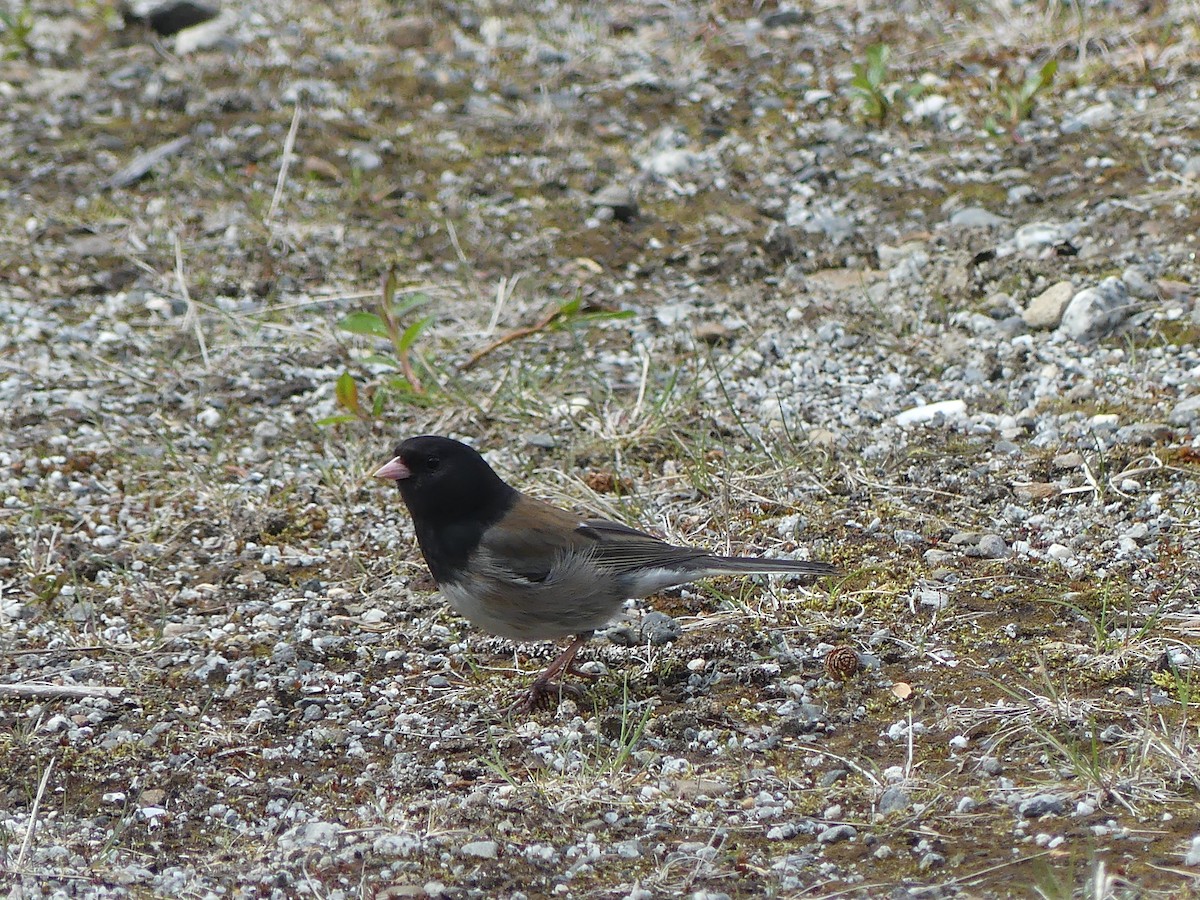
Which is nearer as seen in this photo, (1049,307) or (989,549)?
(989,549)

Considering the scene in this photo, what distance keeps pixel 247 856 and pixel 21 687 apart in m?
0.91

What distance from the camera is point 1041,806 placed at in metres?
2.82

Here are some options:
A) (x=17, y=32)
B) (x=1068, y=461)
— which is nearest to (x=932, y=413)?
(x=1068, y=461)

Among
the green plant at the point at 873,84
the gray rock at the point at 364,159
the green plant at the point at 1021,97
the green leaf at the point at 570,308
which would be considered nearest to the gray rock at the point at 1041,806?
the green leaf at the point at 570,308

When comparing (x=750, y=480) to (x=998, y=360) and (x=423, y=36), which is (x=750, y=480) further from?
(x=423, y=36)

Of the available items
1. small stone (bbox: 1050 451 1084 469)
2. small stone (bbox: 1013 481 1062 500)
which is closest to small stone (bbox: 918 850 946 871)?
small stone (bbox: 1013 481 1062 500)

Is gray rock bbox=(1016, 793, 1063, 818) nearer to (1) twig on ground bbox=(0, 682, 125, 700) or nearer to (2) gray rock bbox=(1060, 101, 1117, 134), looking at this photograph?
(1) twig on ground bbox=(0, 682, 125, 700)

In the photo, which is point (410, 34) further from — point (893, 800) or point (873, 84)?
point (893, 800)

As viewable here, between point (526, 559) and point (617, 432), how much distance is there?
43.5 inches

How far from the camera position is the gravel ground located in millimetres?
2980

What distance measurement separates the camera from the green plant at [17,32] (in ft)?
24.7

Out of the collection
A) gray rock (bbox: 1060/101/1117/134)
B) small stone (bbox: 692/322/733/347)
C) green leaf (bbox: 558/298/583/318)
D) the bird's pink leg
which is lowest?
small stone (bbox: 692/322/733/347)

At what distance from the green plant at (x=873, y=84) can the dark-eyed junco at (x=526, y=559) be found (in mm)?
3495

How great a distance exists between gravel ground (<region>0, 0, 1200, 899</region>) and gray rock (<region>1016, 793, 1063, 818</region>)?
0.01 meters
